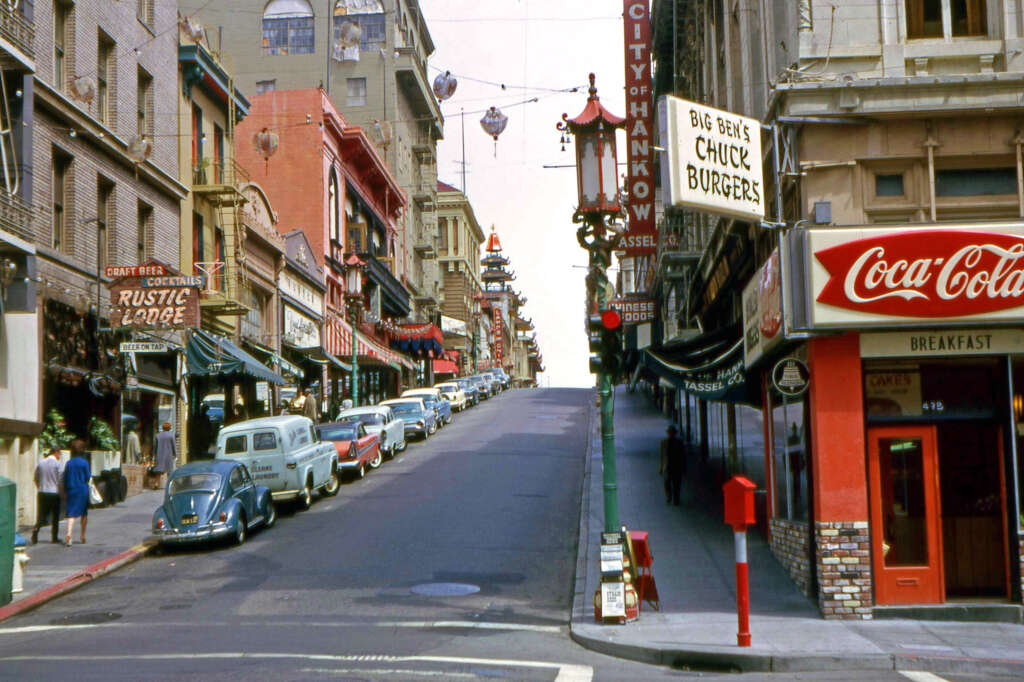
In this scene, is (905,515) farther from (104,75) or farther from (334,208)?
(334,208)

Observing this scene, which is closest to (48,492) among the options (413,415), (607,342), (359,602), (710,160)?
(359,602)

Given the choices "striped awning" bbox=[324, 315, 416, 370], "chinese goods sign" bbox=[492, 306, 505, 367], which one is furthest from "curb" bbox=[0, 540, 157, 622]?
"chinese goods sign" bbox=[492, 306, 505, 367]

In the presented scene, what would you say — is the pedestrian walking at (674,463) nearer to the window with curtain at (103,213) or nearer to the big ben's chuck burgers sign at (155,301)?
the big ben's chuck burgers sign at (155,301)

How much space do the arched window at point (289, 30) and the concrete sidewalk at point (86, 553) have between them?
47.5 metres

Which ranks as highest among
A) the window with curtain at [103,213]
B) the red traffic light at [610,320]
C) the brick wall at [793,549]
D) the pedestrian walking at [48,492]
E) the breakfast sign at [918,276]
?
the window with curtain at [103,213]

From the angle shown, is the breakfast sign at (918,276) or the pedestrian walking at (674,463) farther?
the pedestrian walking at (674,463)

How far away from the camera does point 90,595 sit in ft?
58.7

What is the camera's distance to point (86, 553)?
20.8m

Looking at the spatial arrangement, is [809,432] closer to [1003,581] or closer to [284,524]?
[1003,581]

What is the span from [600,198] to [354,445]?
1774 cm

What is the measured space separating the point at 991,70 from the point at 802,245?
345cm

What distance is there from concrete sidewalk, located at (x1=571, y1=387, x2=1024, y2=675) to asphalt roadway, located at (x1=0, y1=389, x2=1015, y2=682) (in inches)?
13.9

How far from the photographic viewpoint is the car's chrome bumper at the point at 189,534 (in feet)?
69.4

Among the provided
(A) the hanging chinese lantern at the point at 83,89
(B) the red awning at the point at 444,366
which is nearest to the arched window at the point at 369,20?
(B) the red awning at the point at 444,366
